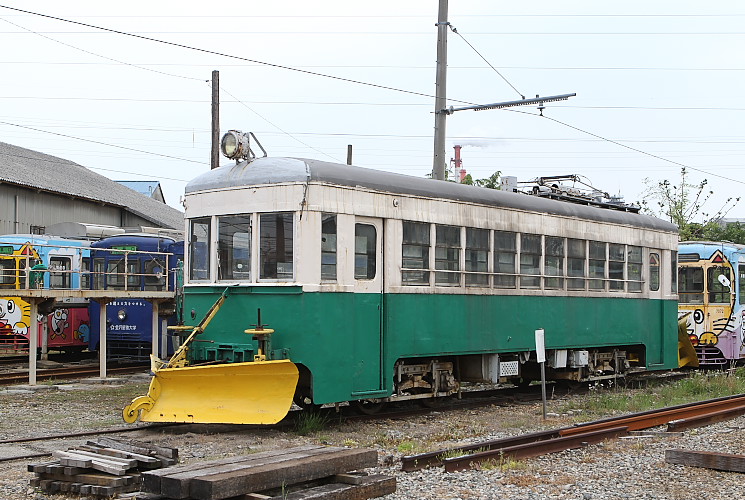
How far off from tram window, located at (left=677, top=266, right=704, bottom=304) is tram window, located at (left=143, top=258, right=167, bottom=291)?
12.0m

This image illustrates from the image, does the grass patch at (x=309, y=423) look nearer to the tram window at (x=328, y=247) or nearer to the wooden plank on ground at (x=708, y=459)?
the tram window at (x=328, y=247)

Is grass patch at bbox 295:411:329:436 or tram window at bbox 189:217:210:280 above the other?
tram window at bbox 189:217:210:280

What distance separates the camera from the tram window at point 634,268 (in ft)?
56.8

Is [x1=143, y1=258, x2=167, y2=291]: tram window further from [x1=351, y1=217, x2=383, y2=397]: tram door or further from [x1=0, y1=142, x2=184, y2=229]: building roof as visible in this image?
[x1=0, y1=142, x2=184, y2=229]: building roof

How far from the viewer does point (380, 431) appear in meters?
11.8

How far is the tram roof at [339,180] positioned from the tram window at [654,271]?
4.11 m

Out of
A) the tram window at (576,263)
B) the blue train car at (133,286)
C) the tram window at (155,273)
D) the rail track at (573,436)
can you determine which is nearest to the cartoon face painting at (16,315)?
the blue train car at (133,286)

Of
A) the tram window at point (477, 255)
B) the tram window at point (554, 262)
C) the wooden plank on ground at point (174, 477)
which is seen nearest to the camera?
the wooden plank on ground at point (174, 477)

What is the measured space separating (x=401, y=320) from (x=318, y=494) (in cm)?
536

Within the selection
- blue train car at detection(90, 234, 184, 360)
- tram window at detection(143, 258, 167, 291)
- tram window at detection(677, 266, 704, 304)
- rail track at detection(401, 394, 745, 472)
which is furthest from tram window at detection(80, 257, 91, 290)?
rail track at detection(401, 394, 745, 472)

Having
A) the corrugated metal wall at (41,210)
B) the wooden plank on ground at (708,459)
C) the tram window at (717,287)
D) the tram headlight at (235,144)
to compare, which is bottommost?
the wooden plank on ground at (708,459)

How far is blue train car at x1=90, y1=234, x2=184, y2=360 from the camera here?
22328 mm

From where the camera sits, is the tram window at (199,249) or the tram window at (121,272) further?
the tram window at (121,272)

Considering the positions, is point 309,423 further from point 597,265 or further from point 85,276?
point 85,276
